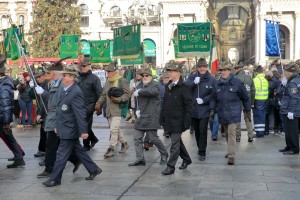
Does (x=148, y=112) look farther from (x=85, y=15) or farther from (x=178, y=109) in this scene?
(x=85, y=15)

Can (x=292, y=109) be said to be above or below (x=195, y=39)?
below

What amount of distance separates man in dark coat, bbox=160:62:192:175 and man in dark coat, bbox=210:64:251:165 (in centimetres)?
127

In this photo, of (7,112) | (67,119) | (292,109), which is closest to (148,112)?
(67,119)

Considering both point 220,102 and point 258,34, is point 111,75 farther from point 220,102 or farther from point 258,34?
point 258,34

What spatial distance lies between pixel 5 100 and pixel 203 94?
3761mm

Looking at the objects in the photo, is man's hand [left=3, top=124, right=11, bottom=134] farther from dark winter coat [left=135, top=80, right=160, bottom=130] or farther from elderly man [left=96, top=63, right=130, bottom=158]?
dark winter coat [left=135, top=80, right=160, bottom=130]

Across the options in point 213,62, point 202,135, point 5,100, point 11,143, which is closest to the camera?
point 5,100

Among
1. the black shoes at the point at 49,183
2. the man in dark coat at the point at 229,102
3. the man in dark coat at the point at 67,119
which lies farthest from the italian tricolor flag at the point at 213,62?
the black shoes at the point at 49,183

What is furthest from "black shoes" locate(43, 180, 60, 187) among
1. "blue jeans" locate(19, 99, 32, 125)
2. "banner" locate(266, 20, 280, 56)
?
"banner" locate(266, 20, 280, 56)

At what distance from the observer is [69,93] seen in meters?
7.41

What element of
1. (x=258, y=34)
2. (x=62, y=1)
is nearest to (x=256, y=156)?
(x=62, y=1)

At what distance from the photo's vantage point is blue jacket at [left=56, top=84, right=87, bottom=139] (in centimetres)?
733

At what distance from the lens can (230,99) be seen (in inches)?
367

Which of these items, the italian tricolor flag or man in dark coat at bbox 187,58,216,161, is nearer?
man in dark coat at bbox 187,58,216,161
